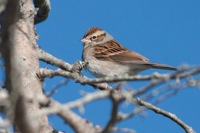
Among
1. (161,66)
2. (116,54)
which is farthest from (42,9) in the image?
(116,54)

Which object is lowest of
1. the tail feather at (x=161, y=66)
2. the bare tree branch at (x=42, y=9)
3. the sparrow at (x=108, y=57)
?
the bare tree branch at (x=42, y=9)

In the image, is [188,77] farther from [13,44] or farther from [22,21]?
[22,21]

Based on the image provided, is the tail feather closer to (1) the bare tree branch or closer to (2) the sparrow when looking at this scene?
(2) the sparrow

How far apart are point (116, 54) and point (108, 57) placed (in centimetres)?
19

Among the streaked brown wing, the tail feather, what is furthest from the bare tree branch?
the streaked brown wing

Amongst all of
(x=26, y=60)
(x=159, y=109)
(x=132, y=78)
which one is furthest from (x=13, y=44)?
(x=159, y=109)

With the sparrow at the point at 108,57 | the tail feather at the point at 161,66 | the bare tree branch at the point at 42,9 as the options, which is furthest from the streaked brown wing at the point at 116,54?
the bare tree branch at the point at 42,9

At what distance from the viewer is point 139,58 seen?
7.57 m

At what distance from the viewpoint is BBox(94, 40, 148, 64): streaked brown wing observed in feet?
25.2

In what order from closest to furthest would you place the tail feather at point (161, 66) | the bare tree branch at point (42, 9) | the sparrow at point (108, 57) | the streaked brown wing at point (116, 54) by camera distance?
the bare tree branch at point (42, 9), the tail feather at point (161, 66), the sparrow at point (108, 57), the streaked brown wing at point (116, 54)

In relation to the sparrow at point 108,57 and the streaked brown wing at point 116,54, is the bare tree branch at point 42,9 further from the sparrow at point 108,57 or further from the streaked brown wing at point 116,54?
the streaked brown wing at point 116,54

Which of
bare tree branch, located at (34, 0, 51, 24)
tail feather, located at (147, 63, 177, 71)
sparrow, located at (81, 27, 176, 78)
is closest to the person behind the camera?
bare tree branch, located at (34, 0, 51, 24)

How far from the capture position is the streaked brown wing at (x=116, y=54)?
7.69m

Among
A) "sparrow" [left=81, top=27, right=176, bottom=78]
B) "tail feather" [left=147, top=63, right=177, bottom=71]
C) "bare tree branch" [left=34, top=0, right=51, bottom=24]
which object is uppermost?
"sparrow" [left=81, top=27, right=176, bottom=78]
